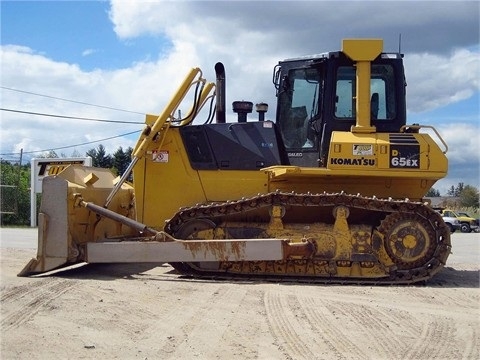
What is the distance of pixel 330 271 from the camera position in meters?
8.29

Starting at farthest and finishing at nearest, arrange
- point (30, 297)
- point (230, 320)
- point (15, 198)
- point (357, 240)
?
1. point (15, 198)
2. point (357, 240)
3. point (30, 297)
4. point (230, 320)

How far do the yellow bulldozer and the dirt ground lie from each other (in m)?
0.43

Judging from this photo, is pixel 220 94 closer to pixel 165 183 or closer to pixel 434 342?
pixel 165 183

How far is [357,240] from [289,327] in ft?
9.58

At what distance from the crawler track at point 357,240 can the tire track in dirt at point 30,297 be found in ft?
6.00

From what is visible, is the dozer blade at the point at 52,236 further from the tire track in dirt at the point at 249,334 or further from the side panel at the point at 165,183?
the tire track in dirt at the point at 249,334

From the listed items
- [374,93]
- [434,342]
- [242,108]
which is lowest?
[434,342]

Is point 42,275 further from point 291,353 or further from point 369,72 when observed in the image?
point 369,72

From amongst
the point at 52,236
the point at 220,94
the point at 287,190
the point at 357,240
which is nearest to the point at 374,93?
the point at 287,190

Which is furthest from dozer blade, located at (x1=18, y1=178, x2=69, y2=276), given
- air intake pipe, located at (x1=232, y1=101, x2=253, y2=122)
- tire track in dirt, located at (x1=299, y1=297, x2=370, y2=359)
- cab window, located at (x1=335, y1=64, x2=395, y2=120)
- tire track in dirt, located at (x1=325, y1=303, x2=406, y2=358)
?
cab window, located at (x1=335, y1=64, x2=395, y2=120)

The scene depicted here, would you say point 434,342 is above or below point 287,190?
below

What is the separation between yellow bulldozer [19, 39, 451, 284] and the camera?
8.20 metres

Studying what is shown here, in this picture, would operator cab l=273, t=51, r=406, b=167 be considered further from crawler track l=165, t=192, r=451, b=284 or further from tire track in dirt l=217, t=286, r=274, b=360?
tire track in dirt l=217, t=286, r=274, b=360

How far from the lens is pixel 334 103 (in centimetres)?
888
